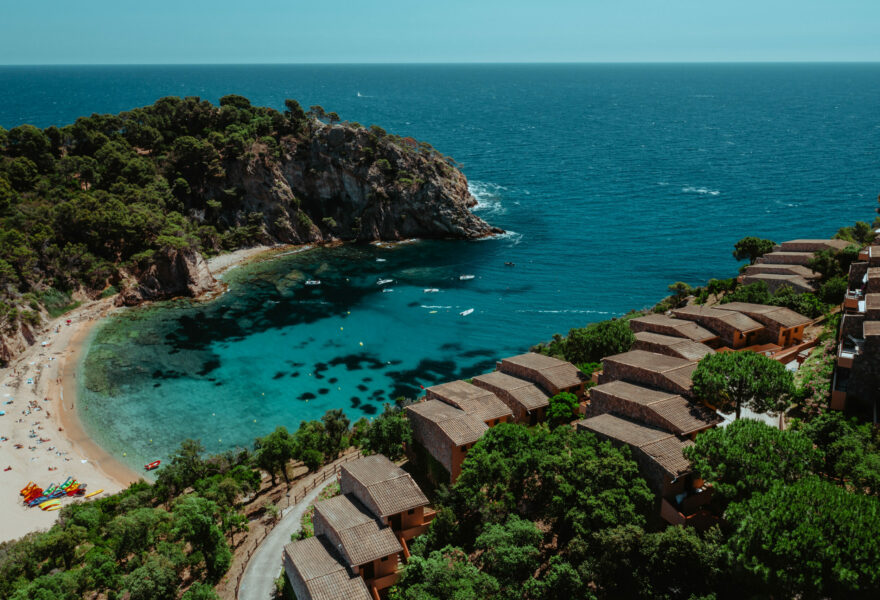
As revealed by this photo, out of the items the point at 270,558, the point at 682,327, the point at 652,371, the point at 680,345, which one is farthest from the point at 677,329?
the point at 270,558

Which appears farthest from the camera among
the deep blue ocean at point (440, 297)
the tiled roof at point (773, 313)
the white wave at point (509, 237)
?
the white wave at point (509, 237)

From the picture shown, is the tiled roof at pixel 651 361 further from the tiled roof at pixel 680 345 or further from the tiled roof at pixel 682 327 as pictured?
the tiled roof at pixel 682 327

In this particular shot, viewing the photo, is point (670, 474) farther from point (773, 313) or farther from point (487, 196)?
point (487, 196)

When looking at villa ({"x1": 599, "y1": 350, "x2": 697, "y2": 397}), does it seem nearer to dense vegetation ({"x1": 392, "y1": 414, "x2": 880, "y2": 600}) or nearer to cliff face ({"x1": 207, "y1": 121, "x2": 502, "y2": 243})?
dense vegetation ({"x1": 392, "y1": 414, "x2": 880, "y2": 600})

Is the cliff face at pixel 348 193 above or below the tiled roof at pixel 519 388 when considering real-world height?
above

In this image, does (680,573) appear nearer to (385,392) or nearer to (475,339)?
(385,392)

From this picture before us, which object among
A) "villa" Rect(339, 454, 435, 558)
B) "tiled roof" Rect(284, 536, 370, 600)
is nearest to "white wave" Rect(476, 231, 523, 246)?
"villa" Rect(339, 454, 435, 558)

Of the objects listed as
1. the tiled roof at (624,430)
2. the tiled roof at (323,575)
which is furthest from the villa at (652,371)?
the tiled roof at (323,575)

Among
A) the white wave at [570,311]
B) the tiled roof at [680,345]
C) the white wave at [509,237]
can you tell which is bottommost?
the white wave at [570,311]

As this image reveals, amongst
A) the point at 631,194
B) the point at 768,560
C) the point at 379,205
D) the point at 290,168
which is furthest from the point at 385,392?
the point at 631,194
